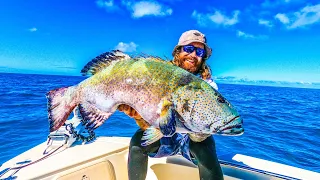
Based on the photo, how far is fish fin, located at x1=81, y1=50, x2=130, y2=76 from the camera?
2133 millimetres

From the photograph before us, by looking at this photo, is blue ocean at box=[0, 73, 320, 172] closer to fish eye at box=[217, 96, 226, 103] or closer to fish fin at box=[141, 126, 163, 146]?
fish eye at box=[217, 96, 226, 103]

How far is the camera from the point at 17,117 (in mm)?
11648

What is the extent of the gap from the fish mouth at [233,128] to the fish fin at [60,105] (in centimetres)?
128

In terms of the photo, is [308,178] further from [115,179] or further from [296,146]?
[296,146]

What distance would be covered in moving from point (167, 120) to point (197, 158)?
1.13 meters

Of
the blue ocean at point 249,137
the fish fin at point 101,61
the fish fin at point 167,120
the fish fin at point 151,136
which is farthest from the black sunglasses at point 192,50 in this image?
the blue ocean at point 249,137

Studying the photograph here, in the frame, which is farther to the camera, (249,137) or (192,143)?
(249,137)

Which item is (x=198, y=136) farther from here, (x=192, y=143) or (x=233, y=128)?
(x=233, y=128)

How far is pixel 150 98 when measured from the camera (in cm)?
181

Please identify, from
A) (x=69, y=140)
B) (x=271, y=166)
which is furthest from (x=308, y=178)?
(x=69, y=140)

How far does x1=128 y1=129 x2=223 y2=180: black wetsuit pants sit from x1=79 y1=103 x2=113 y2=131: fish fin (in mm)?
743

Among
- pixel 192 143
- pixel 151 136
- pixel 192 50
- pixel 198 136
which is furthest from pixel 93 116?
pixel 192 50

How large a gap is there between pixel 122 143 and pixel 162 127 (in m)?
2.13

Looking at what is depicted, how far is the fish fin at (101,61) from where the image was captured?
213 cm
